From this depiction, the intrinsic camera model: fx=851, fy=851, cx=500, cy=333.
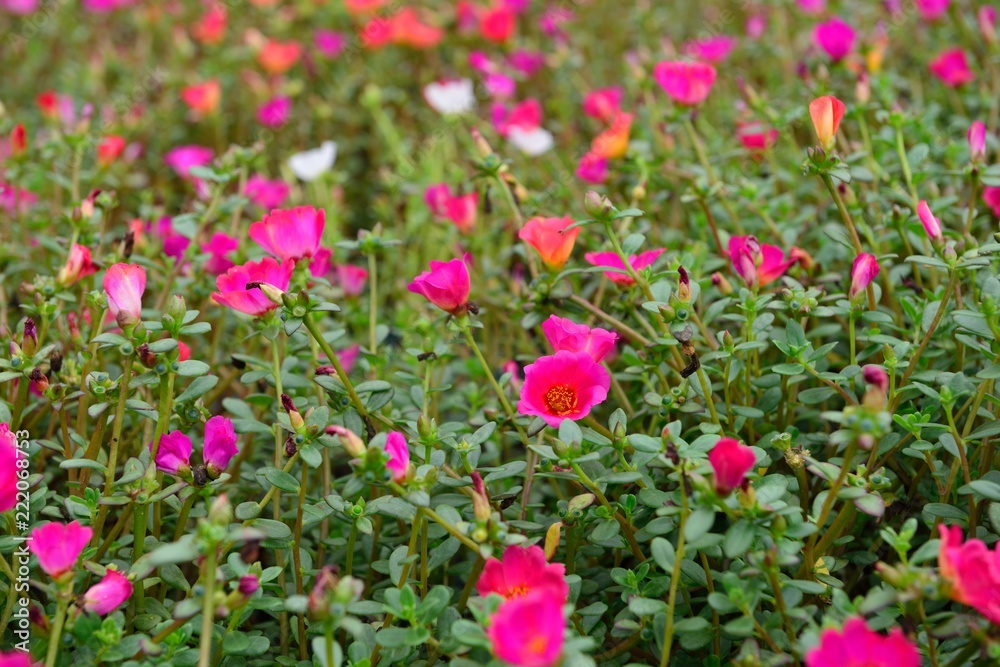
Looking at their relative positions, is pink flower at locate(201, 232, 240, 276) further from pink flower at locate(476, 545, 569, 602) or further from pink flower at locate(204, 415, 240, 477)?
pink flower at locate(476, 545, 569, 602)

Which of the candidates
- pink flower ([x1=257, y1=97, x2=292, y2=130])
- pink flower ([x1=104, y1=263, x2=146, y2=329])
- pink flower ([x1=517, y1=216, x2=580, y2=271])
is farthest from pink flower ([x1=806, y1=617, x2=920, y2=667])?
pink flower ([x1=257, y1=97, x2=292, y2=130])

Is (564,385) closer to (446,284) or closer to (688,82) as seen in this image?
(446,284)

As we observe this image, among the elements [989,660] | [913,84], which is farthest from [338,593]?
[913,84]

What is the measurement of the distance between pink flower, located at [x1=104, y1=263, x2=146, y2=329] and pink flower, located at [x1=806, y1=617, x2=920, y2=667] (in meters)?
0.98

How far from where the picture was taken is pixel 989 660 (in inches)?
40.3

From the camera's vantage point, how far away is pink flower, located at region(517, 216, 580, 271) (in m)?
1.38

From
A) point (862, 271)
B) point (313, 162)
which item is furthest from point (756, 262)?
point (313, 162)

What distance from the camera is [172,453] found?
4.06 feet

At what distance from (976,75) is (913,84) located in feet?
0.64

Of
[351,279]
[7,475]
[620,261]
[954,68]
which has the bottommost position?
[351,279]

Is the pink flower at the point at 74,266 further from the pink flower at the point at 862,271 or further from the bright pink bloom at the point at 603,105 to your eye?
the bright pink bloom at the point at 603,105

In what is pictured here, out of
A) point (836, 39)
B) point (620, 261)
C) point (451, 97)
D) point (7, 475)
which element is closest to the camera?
point (7, 475)

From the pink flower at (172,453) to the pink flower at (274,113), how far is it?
170 centimetres

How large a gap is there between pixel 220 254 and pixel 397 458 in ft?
2.54
